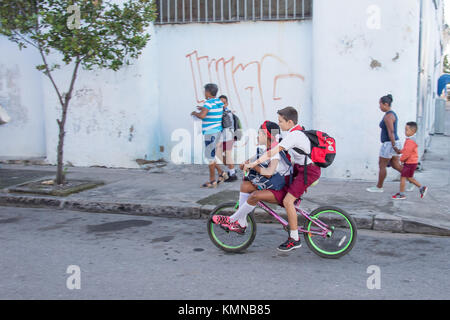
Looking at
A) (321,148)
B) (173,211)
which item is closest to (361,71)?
(173,211)

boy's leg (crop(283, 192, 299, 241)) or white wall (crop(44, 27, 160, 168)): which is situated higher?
white wall (crop(44, 27, 160, 168))

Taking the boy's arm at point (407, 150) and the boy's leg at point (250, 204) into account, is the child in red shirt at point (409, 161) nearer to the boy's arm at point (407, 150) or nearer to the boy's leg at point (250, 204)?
the boy's arm at point (407, 150)

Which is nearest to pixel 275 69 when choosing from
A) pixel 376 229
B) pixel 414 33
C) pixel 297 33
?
pixel 297 33

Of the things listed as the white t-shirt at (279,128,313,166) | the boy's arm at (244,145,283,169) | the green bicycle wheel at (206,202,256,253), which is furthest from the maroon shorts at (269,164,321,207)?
the green bicycle wheel at (206,202,256,253)

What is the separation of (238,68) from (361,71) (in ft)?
7.88

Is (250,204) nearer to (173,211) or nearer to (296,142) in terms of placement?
(296,142)

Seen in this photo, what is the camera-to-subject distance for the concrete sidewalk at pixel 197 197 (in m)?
6.21

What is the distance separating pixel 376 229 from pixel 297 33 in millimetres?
4522

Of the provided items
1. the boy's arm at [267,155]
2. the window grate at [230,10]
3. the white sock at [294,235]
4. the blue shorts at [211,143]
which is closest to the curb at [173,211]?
the white sock at [294,235]

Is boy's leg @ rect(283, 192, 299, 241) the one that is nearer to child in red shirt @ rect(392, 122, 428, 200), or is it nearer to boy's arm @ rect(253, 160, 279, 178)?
boy's arm @ rect(253, 160, 279, 178)

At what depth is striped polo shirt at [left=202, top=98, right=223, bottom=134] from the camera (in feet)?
26.3

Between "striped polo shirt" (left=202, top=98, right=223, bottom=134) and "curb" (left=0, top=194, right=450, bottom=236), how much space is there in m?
1.64

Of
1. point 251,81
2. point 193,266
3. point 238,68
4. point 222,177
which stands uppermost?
point 238,68

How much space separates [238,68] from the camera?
9.55m
